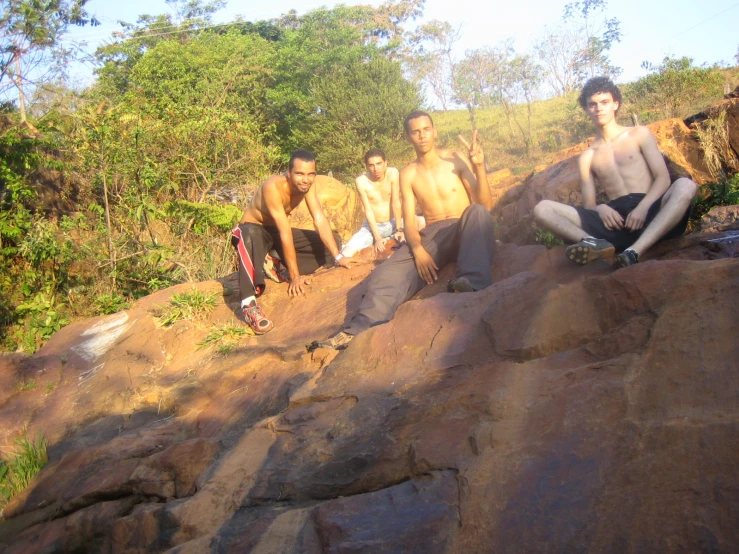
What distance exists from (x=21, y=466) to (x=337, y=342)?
90.6 inches

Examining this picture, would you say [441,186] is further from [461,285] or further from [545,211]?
[461,285]

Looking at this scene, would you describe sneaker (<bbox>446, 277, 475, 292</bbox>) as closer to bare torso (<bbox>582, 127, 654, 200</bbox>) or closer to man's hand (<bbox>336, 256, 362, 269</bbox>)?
bare torso (<bbox>582, 127, 654, 200</bbox>)

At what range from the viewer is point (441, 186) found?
16.7ft

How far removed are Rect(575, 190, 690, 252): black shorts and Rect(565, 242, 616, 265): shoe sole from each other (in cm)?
31

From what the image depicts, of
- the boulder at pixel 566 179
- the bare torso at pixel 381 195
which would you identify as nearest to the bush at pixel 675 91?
the boulder at pixel 566 179

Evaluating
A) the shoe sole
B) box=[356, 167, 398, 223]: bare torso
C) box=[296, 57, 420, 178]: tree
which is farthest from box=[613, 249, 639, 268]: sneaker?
box=[296, 57, 420, 178]: tree

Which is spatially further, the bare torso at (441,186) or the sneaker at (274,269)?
the sneaker at (274,269)

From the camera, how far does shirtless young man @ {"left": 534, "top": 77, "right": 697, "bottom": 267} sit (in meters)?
3.82

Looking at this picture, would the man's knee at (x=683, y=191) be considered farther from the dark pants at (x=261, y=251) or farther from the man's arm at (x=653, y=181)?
the dark pants at (x=261, y=251)

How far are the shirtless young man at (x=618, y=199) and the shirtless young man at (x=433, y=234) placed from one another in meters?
0.52

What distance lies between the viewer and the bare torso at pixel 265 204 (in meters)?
5.91

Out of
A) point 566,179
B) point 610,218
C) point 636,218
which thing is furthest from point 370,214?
point 636,218

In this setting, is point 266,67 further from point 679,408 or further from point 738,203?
point 679,408

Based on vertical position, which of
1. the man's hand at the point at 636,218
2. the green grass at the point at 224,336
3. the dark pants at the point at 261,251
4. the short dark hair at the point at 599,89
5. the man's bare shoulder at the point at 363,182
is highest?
the short dark hair at the point at 599,89
